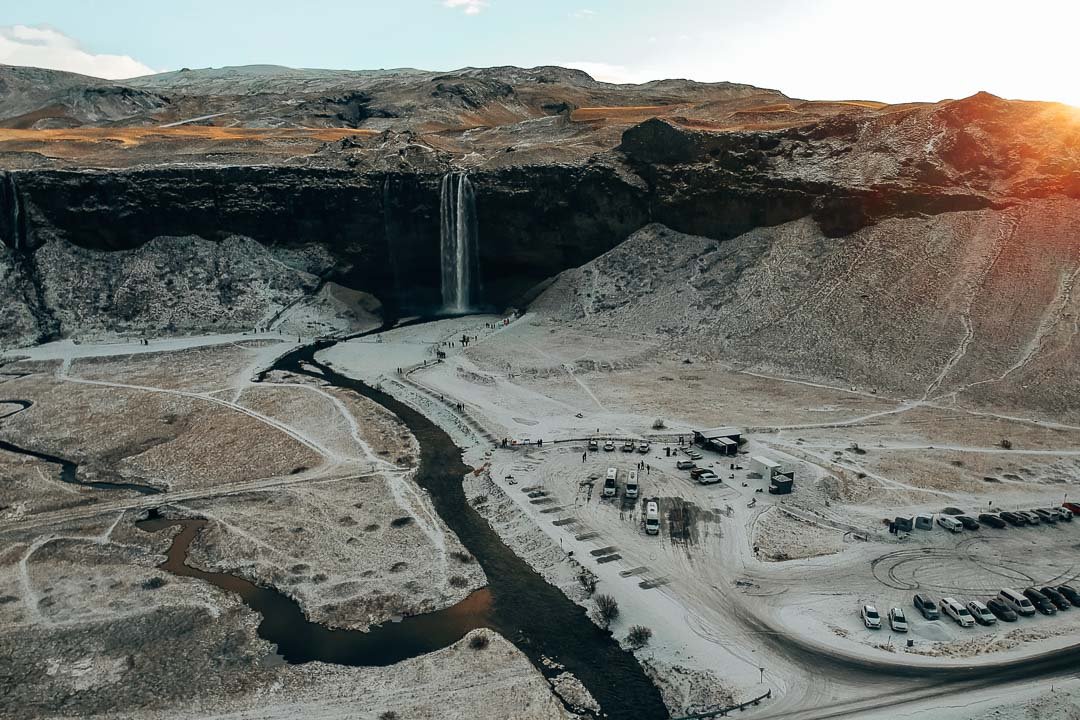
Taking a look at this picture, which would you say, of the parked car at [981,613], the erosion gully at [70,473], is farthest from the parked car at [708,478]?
the erosion gully at [70,473]

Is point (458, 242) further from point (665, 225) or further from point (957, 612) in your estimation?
point (957, 612)

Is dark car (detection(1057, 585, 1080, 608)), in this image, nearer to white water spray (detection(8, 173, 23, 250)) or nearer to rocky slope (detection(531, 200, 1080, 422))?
rocky slope (detection(531, 200, 1080, 422))

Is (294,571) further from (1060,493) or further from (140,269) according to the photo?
(140,269)

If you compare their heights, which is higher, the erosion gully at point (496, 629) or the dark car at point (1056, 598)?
the dark car at point (1056, 598)

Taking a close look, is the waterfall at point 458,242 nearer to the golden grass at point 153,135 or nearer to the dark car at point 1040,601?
the golden grass at point 153,135

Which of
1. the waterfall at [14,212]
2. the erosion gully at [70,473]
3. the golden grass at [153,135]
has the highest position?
the golden grass at [153,135]

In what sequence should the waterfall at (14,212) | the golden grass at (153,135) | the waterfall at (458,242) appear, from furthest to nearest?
Result: the golden grass at (153,135), the waterfall at (458,242), the waterfall at (14,212)

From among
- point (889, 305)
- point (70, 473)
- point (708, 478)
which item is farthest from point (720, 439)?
point (70, 473)

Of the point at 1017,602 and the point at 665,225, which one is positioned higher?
the point at 665,225
